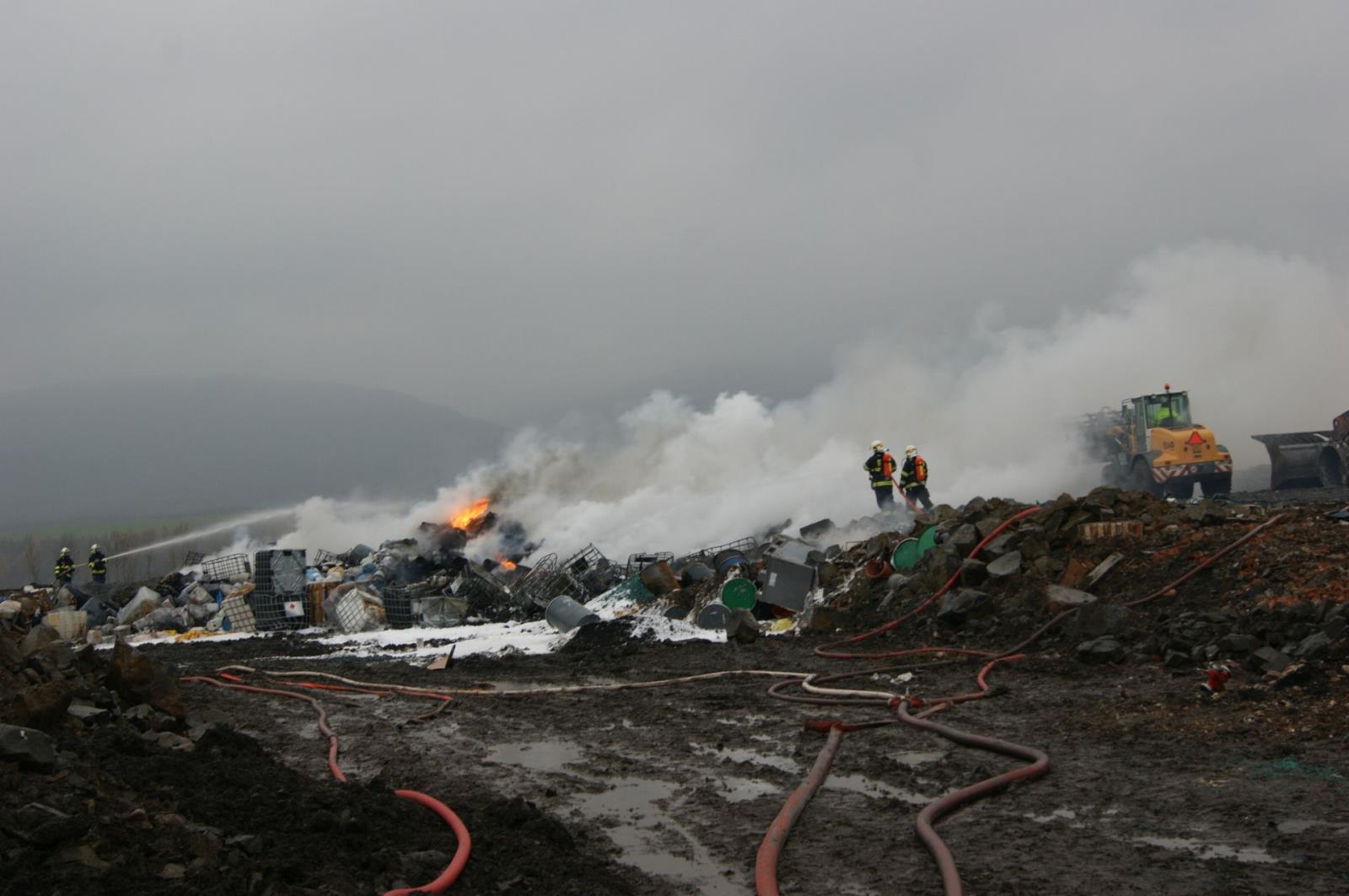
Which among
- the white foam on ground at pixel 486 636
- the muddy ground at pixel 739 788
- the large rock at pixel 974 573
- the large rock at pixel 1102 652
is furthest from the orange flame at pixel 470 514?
the large rock at pixel 1102 652

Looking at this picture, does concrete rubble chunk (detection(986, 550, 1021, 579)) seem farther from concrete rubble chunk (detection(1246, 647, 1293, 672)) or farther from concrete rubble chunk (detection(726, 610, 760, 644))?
concrete rubble chunk (detection(1246, 647, 1293, 672))

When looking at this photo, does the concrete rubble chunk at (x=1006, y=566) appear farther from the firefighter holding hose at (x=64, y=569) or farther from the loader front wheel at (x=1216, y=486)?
the firefighter holding hose at (x=64, y=569)

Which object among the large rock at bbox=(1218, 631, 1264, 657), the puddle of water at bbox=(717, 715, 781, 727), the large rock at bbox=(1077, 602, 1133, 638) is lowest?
the puddle of water at bbox=(717, 715, 781, 727)

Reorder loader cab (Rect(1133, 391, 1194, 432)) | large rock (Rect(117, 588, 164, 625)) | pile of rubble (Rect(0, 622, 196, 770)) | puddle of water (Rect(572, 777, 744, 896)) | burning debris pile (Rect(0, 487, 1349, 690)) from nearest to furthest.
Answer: puddle of water (Rect(572, 777, 744, 896)) < pile of rubble (Rect(0, 622, 196, 770)) < burning debris pile (Rect(0, 487, 1349, 690)) < large rock (Rect(117, 588, 164, 625)) < loader cab (Rect(1133, 391, 1194, 432))

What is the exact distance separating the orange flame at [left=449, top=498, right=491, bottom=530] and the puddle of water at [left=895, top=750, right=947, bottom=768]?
28179 mm

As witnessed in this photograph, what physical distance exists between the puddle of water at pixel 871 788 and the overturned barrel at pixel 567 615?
10.4 metres

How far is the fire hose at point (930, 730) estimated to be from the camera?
5.19 metres

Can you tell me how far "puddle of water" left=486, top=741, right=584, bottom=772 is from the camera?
→ 8234mm

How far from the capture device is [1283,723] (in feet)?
24.5

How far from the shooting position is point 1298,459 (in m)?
29.0

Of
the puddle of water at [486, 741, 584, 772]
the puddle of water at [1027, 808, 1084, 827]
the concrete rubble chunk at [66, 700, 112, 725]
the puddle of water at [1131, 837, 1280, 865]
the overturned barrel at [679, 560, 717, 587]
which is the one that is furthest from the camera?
the overturned barrel at [679, 560, 717, 587]

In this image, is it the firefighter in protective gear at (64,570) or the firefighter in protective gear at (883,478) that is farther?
the firefighter in protective gear at (64,570)

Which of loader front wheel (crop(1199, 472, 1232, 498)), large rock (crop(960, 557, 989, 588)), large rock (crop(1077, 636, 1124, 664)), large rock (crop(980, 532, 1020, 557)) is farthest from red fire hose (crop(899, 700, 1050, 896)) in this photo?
loader front wheel (crop(1199, 472, 1232, 498))

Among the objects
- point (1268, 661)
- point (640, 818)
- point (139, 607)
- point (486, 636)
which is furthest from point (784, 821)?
point (139, 607)
